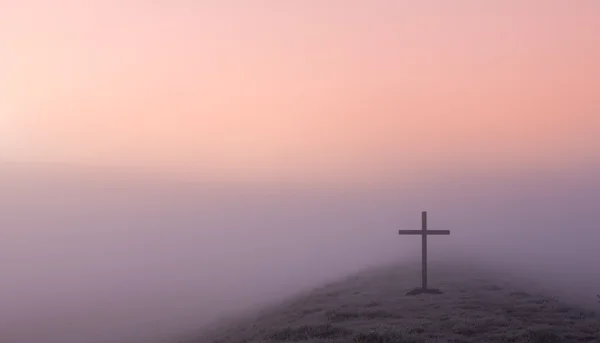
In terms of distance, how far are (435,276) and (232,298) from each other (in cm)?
4103

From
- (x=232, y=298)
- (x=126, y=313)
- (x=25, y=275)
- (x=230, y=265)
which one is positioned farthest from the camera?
(x=25, y=275)

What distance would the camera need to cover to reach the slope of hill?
24.5 m

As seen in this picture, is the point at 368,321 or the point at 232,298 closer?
the point at 368,321

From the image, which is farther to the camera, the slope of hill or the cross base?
the cross base

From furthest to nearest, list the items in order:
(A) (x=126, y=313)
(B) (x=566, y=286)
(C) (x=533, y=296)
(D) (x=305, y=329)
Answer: (A) (x=126, y=313) → (B) (x=566, y=286) → (C) (x=533, y=296) → (D) (x=305, y=329)

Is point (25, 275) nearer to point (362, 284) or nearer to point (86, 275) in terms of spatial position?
point (86, 275)

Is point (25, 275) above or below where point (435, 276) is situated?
below

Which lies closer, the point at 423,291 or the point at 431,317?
the point at 431,317

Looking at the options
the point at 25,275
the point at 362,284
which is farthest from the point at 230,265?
the point at 362,284

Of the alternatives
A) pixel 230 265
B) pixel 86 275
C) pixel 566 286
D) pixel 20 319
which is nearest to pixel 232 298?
pixel 20 319

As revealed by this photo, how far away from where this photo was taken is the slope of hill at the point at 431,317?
24516 millimetres

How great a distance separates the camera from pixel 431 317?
27.8 meters

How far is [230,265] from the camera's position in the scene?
505 ft

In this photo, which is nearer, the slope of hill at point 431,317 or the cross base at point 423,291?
the slope of hill at point 431,317
